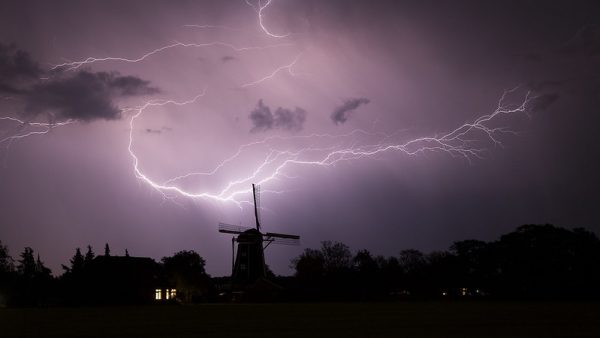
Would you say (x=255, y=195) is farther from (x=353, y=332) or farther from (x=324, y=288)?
(x=353, y=332)

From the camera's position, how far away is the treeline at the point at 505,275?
155ft

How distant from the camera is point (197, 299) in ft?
165

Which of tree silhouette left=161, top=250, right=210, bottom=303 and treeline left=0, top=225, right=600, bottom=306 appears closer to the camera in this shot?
treeline left=0, top=225, right=600, bottom=306

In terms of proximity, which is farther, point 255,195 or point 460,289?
point 255,195

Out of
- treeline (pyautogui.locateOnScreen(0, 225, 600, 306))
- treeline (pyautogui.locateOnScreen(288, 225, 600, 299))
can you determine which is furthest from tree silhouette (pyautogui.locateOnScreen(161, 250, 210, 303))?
treeline (pyautogui.locateOnScreen(288, 225, 600, 299))

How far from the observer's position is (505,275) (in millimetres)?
53844

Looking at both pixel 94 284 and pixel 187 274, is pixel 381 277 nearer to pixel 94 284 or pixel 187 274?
pixel 187 274

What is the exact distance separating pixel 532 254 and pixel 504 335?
45.6 meters

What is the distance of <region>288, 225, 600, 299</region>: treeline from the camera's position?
47156 millimetres

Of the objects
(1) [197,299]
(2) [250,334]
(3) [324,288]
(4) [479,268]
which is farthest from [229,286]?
(2) [250,334]

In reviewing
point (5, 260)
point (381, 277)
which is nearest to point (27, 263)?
point (5, 260)

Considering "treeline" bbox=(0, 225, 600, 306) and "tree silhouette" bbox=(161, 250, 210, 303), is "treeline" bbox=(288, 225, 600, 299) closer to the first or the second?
"treeline" bbox=(0, 225, 600, 306)

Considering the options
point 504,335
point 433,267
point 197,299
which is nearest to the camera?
point 504,335

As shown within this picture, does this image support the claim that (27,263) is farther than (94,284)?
Yes
